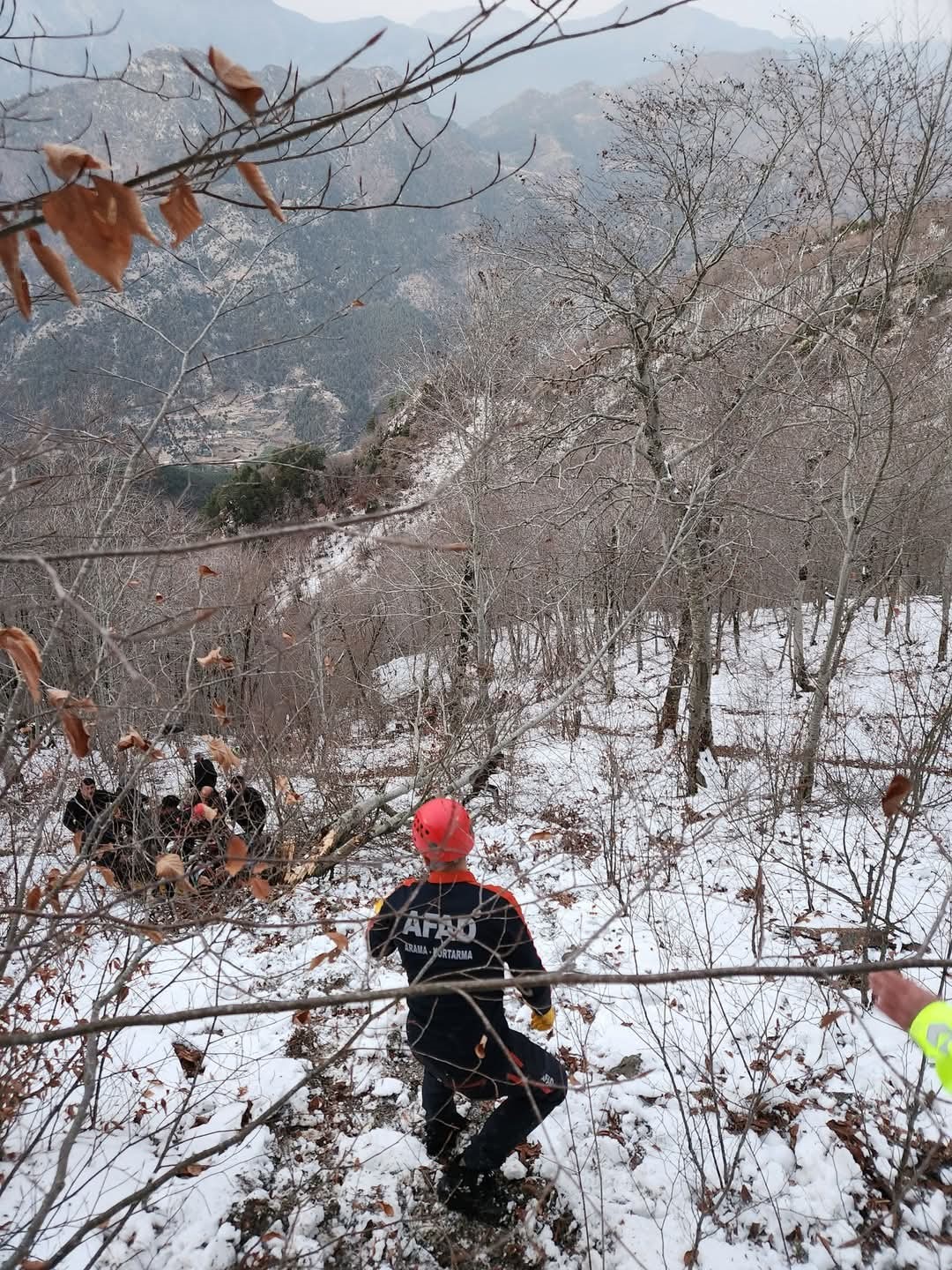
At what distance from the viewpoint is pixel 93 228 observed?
961 mm

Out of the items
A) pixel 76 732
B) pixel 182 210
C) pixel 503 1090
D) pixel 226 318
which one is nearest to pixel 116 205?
pixel 182 210

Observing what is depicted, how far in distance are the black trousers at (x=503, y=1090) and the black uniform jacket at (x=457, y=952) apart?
0.19 ft

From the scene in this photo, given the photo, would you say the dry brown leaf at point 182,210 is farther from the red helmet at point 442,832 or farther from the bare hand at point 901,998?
the bare hand at point 901,998

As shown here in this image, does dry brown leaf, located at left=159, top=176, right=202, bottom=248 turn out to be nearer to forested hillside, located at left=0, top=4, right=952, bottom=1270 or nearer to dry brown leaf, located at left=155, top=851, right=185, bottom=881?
forested hillside, located at left=0, top=4, right=952, bottom=1270

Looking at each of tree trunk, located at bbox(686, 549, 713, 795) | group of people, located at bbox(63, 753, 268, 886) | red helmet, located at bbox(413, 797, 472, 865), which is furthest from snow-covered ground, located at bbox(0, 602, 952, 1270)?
tree trunk, located at bbox(686, 549, 713, 795)

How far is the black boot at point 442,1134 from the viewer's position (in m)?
3.19

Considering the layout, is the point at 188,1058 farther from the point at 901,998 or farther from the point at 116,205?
the point at 116,205

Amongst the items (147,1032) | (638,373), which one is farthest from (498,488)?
(147,1032)

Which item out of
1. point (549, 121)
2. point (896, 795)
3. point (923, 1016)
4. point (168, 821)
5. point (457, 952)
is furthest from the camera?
point (549, 121)

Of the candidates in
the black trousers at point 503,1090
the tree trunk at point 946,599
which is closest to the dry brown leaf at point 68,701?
the black trousers at point 503,1090

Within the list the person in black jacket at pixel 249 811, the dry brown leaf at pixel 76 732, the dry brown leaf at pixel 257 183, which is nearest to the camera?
the dry brown leaf at pixel 257 183

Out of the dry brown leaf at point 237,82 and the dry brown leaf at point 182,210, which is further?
the dry brown leaf at point 182,210

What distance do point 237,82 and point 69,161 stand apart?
0.25 metres

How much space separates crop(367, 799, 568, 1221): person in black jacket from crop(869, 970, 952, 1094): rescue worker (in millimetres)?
1286
